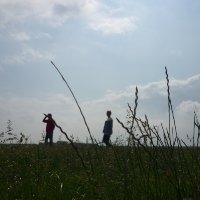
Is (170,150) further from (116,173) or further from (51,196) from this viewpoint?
(116,173)

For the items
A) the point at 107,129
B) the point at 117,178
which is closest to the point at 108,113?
the point at 107,129

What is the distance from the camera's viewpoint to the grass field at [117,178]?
319cm

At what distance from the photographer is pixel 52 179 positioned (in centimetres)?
759

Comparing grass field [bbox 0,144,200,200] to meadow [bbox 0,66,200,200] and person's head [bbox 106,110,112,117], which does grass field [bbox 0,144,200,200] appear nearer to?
meadow [bbox 0,66,200,200]

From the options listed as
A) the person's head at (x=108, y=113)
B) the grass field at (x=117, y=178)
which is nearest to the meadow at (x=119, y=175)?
the grass field at (x=117, y=178)

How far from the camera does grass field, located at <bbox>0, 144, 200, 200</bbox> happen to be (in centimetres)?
319

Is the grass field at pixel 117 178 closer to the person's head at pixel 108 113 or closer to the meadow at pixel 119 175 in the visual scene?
the meadow at pixel 119 175

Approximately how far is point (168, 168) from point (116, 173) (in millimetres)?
4168

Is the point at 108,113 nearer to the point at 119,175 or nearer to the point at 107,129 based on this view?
the point at 107,129

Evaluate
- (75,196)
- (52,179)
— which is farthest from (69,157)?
(75,196)

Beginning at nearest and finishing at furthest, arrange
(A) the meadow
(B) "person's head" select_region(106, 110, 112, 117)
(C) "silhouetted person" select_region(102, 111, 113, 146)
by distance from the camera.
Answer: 1. (A) the meadow
2. (B) "person's head" select_region(106, 110, 112, 117)
3. (C) "silhouetted person" select_region(102, 111, 113, 146)

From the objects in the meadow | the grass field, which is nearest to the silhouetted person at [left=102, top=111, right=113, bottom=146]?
the meadow

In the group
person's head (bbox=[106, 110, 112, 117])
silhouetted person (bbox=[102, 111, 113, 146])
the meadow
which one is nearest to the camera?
the meadow

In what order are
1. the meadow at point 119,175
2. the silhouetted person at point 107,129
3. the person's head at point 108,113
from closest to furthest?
the meadow at point 119,175
the person's head at point 108,113
the silhouetted person at point 107,129
